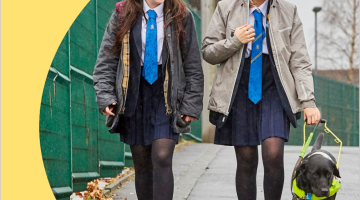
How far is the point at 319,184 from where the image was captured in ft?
12.6

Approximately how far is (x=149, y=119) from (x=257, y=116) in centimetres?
82

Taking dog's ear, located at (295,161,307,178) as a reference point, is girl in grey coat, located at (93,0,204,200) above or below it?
above

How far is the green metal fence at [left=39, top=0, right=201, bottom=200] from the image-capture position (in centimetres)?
469

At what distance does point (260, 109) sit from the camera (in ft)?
12.7

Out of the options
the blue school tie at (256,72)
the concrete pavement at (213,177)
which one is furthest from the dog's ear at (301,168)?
the concrete pavement at (213,177)

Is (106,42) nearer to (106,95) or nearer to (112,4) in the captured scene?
(106,95)

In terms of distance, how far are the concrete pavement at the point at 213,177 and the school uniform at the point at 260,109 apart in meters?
1.85

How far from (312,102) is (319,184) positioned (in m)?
0.62

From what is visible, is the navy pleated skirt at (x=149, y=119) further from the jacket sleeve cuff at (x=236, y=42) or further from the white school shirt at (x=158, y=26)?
the jacket sleeve cuff at (x=236, y=42)

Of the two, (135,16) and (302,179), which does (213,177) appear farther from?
(135,16)

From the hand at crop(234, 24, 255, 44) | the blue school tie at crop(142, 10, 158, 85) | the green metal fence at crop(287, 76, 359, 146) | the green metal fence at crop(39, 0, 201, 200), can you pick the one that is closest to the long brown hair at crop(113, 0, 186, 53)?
the blue school tie at crop(142, 10, 158, 85)

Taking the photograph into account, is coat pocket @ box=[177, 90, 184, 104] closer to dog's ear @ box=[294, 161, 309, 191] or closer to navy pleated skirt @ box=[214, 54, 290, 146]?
navy pleated skirt @ box=[214, 54, 290, 146]

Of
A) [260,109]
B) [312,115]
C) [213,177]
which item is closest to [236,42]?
[260,109]

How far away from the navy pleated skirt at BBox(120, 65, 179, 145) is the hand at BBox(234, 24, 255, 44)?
62 centimetres
